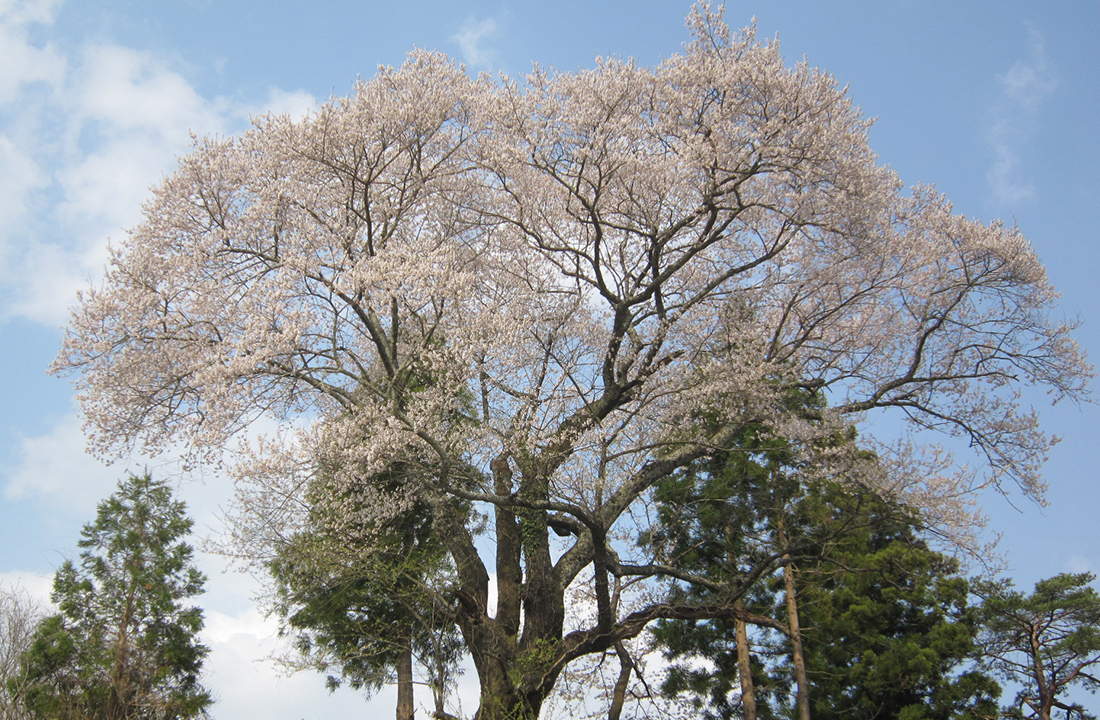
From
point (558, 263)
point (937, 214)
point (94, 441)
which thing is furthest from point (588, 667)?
point (937, 214)

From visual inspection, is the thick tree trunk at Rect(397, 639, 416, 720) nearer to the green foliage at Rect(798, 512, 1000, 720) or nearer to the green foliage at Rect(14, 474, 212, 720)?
the green foliage at Rect(14, 474, 212, 720)

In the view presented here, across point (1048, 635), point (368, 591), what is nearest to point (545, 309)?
point (368, 591)

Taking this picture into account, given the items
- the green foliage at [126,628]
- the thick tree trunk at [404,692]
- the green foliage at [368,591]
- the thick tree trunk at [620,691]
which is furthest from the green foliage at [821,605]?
the green foliage at [126,628]

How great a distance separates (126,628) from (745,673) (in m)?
12.6

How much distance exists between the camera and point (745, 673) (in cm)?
1547

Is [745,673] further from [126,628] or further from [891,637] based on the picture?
[126,628]

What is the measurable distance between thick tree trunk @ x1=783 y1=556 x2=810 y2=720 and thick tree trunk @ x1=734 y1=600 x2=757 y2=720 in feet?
2.85

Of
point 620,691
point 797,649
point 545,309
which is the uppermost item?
point 545,309

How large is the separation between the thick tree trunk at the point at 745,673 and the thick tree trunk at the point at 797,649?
2.85 ft

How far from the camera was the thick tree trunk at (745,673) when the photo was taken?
Answer: 1515cm

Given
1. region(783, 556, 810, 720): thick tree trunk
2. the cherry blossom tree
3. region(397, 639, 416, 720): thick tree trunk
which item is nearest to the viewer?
the cherry blossom tree

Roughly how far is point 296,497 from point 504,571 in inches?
134

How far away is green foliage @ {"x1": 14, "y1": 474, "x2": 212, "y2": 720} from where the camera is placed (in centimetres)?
1533

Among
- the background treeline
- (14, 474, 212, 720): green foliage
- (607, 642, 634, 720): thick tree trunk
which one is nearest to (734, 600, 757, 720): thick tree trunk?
the background treeline
